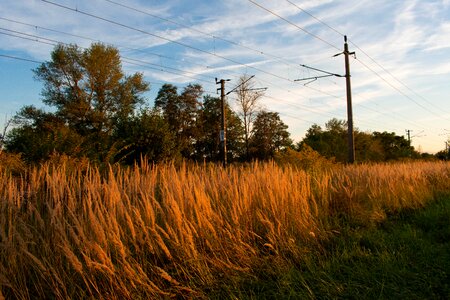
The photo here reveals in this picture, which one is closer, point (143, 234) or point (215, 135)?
point (143, 234)

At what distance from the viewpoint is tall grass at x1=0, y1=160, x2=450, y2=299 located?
243 cm

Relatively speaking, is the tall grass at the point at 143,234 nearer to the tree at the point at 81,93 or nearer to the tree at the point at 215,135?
the tree at the point at 81,93

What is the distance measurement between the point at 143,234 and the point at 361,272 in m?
2.19

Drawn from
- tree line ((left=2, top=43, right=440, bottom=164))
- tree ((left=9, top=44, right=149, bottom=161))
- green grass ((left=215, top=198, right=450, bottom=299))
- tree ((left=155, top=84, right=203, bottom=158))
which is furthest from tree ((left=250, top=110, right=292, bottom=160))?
green grass ((left=215, top=198, right=450, bottom=299))

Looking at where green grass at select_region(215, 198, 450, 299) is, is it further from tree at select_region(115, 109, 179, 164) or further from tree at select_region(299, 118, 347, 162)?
tree at select_region(299, 118, 347, 162)

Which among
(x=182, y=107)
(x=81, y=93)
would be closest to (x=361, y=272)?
(x=81, y=93)

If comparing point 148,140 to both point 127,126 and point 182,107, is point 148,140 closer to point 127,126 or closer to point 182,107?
point 127,126

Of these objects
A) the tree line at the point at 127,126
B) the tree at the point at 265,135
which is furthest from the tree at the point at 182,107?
the tree at the point at 265,135

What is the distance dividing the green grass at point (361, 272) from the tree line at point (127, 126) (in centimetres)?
656

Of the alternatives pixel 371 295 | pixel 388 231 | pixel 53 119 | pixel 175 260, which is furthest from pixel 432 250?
pixel 53 119

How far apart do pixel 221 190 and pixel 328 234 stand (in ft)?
5.24

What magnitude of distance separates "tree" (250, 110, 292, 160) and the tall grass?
41936 millimetres

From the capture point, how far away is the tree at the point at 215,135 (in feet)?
150

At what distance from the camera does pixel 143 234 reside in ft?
10.2
